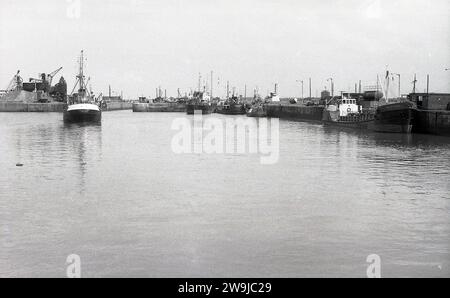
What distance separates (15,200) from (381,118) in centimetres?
5430

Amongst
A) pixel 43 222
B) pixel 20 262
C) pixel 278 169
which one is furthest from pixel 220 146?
pixel 20 262

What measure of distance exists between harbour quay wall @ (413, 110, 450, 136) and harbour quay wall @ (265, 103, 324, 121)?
4395 cm

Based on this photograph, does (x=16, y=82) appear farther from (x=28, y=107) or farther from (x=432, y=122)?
(x=432, y=122)

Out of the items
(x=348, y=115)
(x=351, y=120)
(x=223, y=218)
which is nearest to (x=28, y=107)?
(x=348, y=115)

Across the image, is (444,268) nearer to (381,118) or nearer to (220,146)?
(220,146)

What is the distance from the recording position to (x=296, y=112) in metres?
130

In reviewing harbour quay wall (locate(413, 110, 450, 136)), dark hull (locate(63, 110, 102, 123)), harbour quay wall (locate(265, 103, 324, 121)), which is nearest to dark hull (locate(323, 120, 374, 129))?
harbour quay wall (locate(413, 110, 450, 136))

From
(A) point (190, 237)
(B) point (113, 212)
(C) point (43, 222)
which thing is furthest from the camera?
(B) point (113, 212)

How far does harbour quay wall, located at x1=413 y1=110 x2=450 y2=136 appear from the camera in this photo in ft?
198

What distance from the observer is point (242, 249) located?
14.0m

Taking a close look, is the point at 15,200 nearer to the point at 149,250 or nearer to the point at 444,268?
the point at 149,250

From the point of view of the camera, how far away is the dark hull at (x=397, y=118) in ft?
213

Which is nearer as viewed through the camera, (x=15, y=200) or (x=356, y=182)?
(x=15, y=200)

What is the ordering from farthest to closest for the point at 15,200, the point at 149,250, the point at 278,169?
the point at 278,169
the point at 15,200
the point at 149,250
